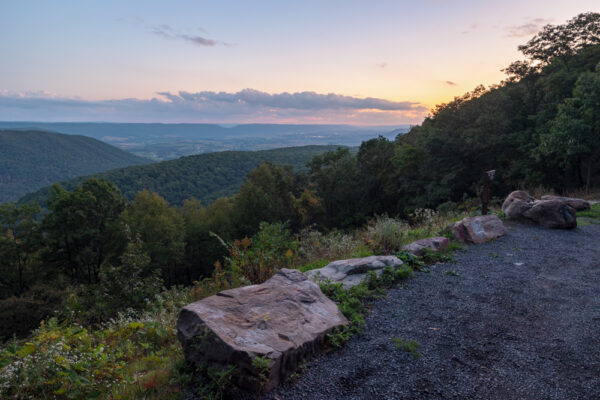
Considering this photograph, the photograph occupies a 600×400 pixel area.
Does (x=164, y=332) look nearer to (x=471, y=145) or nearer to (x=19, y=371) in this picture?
(x=19, y=371)

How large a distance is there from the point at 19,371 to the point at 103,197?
28.1m

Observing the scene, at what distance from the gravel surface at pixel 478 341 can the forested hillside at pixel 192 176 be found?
234 ft

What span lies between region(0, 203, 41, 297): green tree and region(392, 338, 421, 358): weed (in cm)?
2874

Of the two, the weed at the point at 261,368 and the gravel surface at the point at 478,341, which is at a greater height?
the weed at the point at 261,368

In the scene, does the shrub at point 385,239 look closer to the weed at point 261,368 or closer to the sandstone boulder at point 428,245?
the sandstone boulder at point 428,245

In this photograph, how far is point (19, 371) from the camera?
290cm

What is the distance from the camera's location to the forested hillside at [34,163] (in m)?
147

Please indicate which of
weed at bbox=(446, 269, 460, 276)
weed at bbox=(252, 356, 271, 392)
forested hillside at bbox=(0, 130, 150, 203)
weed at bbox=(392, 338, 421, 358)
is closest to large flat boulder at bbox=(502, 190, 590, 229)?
weed at bbox=(446, 269, 460, 276)

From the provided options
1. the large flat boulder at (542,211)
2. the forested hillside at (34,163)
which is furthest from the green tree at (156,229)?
the forested hillside at (34,163)

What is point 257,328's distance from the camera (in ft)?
11.1

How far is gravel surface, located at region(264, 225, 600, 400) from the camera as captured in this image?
297cm

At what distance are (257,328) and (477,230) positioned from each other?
23.6ft

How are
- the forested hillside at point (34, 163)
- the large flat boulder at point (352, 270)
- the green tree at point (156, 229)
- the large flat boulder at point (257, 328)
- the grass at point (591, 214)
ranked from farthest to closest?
the forested hillside at point (34, 163), the green tree at point (156, 229), the grass at point (591, 214), the large flat boulder at point (352, 270), the large flat boulder at point (257, 328)

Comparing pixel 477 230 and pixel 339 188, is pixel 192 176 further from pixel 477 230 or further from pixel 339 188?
pixel 477 230
